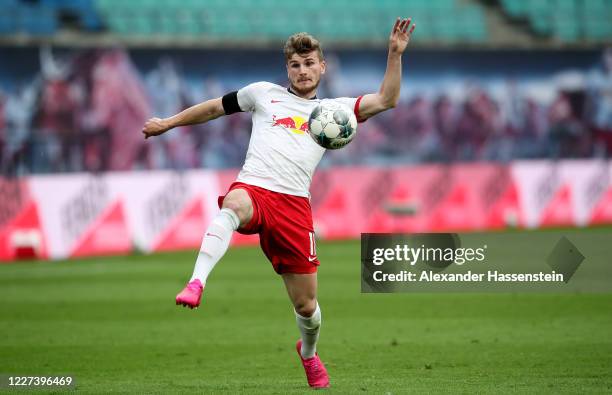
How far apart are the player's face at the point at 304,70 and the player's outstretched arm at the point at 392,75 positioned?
1.25ft

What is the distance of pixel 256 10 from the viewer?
102 ft

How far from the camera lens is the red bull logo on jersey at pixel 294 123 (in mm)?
7730

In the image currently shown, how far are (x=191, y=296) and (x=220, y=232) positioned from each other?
0.59 metres

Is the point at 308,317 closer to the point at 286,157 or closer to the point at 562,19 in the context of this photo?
the point at 286,157

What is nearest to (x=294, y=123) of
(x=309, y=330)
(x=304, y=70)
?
(x=304, y=70)

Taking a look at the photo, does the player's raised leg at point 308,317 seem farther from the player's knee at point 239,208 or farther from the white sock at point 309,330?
the player's knee at point 239,208

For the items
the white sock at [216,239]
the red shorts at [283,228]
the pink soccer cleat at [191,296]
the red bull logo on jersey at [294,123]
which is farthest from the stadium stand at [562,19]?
the pink soccer cleat at [191,296]

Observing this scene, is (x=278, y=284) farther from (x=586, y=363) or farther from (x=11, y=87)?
(x=11, y=87)

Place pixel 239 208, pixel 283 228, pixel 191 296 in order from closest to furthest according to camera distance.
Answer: pixel 191 296 → pixel 239 208 → pixel 283 228

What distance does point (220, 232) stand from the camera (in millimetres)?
7207

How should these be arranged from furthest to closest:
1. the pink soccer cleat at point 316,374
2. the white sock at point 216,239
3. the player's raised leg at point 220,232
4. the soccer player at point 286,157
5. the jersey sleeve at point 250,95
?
the pink soccer cleat at point 316,374
the jersey sleeve at point 250,95
the soccer player at point 286,157
the white sock at point 216,239
the player's raised leg at point 220,232

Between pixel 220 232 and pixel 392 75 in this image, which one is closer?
pixel 220 232

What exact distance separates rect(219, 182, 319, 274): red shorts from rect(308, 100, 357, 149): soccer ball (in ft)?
1.61

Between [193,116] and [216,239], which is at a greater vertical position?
[193,116]
